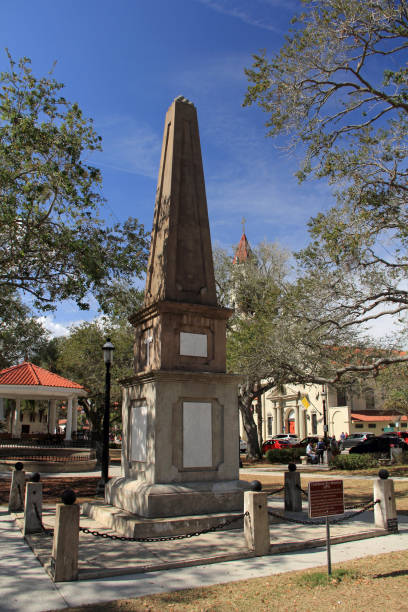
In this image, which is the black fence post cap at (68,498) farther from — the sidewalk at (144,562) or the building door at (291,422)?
the building door at (291,422)

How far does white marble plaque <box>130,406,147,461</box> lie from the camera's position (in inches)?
388

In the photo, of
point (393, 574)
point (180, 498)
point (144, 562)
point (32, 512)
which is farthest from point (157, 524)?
point (393, 574)

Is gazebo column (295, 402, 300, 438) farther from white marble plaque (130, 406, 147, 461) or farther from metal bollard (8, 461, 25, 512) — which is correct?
white marble plaque (130, 406, 147, 461)

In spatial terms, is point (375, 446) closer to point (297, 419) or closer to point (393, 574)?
point (393, 574)

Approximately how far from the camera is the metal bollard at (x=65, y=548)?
6367 millimetres

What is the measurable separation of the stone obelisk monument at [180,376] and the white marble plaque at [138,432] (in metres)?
0.02

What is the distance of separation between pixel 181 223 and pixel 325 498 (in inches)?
257

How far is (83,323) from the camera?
3919cm

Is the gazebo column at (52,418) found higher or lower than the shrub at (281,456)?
higher

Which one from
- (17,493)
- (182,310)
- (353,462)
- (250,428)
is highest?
(182,310)

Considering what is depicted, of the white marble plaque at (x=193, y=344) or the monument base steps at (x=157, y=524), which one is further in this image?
the white marble plaque at (x=193, y=344)

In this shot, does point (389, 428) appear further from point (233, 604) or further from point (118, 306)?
point (233, 604)

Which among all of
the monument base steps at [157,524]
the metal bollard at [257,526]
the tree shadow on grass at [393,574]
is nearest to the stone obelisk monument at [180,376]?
the monument base steps at [157,524]

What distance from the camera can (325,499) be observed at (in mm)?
6918
